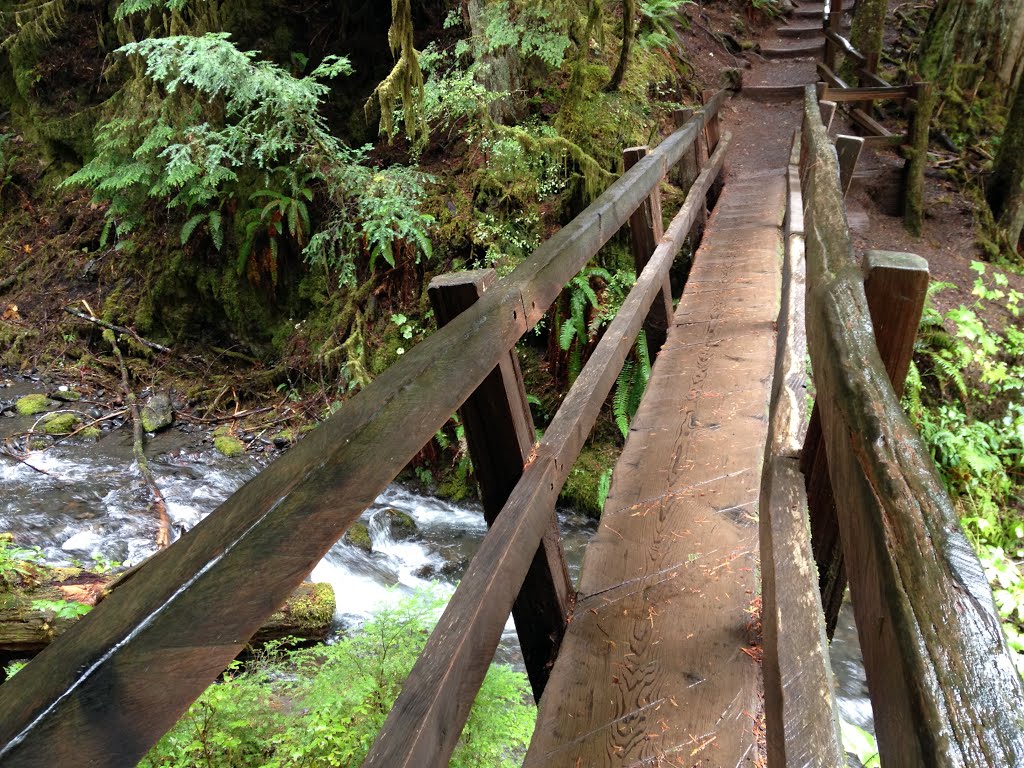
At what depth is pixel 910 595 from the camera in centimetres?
81

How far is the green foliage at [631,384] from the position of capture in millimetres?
6434

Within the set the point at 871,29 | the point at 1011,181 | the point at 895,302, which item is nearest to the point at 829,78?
the point at 871,29

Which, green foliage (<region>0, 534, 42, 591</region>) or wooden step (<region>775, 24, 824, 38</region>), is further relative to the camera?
wooden step (<region>775, 24, 824, 38</region>)

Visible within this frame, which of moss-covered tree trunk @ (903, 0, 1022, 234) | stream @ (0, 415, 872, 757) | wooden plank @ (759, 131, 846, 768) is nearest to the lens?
wooden plank @ (759, 131, 846, 768)

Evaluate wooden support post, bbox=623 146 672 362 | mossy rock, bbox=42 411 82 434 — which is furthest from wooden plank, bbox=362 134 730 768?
mossy rock, bbox=42 411 82 434

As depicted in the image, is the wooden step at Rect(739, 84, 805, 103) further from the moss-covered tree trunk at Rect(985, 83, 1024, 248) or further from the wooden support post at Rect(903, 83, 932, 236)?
the moss-covered tree trunk at Rect(985, 83, 1024, 248)

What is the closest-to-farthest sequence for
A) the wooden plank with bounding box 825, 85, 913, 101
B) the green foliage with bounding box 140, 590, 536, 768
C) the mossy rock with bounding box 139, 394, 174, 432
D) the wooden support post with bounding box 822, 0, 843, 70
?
1. the green foliage with bounding box 140, 590, 536, 768
2. the mossy rock with bounding box 139, 394, 174, 432
3. the wooden plank with bounding box 825, 85, 913, 101
4. the wooden support post with bounding box 822, 0, 843, 70

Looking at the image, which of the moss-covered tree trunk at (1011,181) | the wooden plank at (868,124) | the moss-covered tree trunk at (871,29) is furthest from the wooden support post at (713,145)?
the moss-covered tree trunk at (871,29)

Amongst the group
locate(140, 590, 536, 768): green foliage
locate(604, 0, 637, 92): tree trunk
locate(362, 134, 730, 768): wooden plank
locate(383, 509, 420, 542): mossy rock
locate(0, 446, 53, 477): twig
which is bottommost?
locate(383, 509, 420, 542): mossy rock

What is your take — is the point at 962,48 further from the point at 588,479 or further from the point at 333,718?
the point at 333,718

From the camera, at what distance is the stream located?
5.88 meters

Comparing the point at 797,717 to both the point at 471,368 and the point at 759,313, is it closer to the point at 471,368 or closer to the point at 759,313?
the point at 471,368

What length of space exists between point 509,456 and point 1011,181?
10913 mm

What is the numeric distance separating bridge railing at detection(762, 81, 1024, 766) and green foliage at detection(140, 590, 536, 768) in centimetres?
186
